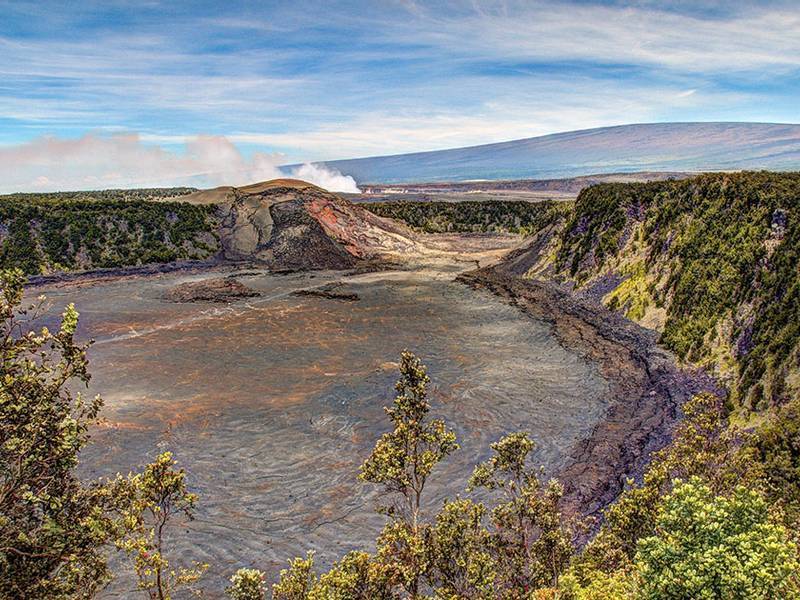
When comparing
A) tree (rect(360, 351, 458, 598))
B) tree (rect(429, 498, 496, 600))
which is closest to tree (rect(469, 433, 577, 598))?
tree (rect(429, 498, 496, 600))

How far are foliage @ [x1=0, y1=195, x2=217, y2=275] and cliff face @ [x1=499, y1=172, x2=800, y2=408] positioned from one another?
5459 cm

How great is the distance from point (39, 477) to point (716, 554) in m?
9.68

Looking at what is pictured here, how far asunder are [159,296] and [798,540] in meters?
58.5

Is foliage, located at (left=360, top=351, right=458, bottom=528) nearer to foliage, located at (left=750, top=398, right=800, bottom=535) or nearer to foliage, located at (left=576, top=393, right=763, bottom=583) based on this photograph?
foliage, located at (left=576, top=393, right=763, bottom=583)

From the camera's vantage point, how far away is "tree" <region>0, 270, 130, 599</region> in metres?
7.11

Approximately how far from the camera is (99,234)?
7762cm

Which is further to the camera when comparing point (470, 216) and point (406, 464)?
point (470, 216)

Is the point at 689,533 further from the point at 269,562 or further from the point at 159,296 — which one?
the point at 159,296

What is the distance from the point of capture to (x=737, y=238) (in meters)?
36.4

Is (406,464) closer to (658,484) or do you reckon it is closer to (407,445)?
(407,445)

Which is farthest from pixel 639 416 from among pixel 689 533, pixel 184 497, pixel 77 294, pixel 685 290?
pixel 77 294

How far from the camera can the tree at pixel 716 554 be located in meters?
7.06

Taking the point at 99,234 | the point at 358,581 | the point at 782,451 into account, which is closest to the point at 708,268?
the point at 782,451

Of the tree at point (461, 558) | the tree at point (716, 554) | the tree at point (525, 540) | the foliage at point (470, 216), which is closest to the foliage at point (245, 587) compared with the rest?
the tree at point (461, 558)
